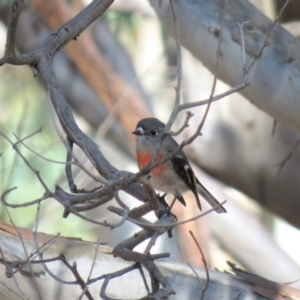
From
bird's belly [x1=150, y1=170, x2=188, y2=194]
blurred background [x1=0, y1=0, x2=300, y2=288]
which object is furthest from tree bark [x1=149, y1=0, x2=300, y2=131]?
blurred background [x1=0, y1=0, x2=300, y2=288]

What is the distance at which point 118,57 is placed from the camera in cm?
693

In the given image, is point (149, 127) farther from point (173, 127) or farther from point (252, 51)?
point (173, 127)

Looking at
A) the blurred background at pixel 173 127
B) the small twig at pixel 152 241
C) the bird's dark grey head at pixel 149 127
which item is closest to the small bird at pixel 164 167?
the bird's dark grey head at pixel 149 127

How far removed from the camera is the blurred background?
219 inches

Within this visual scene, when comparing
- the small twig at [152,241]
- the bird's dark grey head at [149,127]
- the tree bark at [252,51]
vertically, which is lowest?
the small twig at [152,241]

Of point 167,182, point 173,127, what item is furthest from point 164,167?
point 173,127

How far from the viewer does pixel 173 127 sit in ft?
21.2

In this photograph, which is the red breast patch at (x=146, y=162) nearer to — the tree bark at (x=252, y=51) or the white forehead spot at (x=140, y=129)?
the white forehead spot at (x=140, y=129)

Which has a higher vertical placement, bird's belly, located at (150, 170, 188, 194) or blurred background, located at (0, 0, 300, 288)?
blurred background, located at (0, 0, 300, 288)

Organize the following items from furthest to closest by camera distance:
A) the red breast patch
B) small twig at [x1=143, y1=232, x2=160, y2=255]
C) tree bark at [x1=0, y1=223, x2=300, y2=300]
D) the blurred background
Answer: the blurred background, the red breast patch, tree bark at [x1=0, y1=223, x2=300, y2=300], small twig at [x1=143, y1=232, x2=160, y2=255]

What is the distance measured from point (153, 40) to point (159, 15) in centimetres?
520

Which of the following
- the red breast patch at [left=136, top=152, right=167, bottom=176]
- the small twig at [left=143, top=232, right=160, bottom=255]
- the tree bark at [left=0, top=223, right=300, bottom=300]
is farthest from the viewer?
the red breast patch at [left=136, top=152, right=167, bottom=176]

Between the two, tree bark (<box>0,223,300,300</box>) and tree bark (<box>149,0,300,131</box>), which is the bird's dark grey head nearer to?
tree bark (<box>149,0,300,131</box>)

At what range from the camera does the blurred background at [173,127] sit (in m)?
5.56
